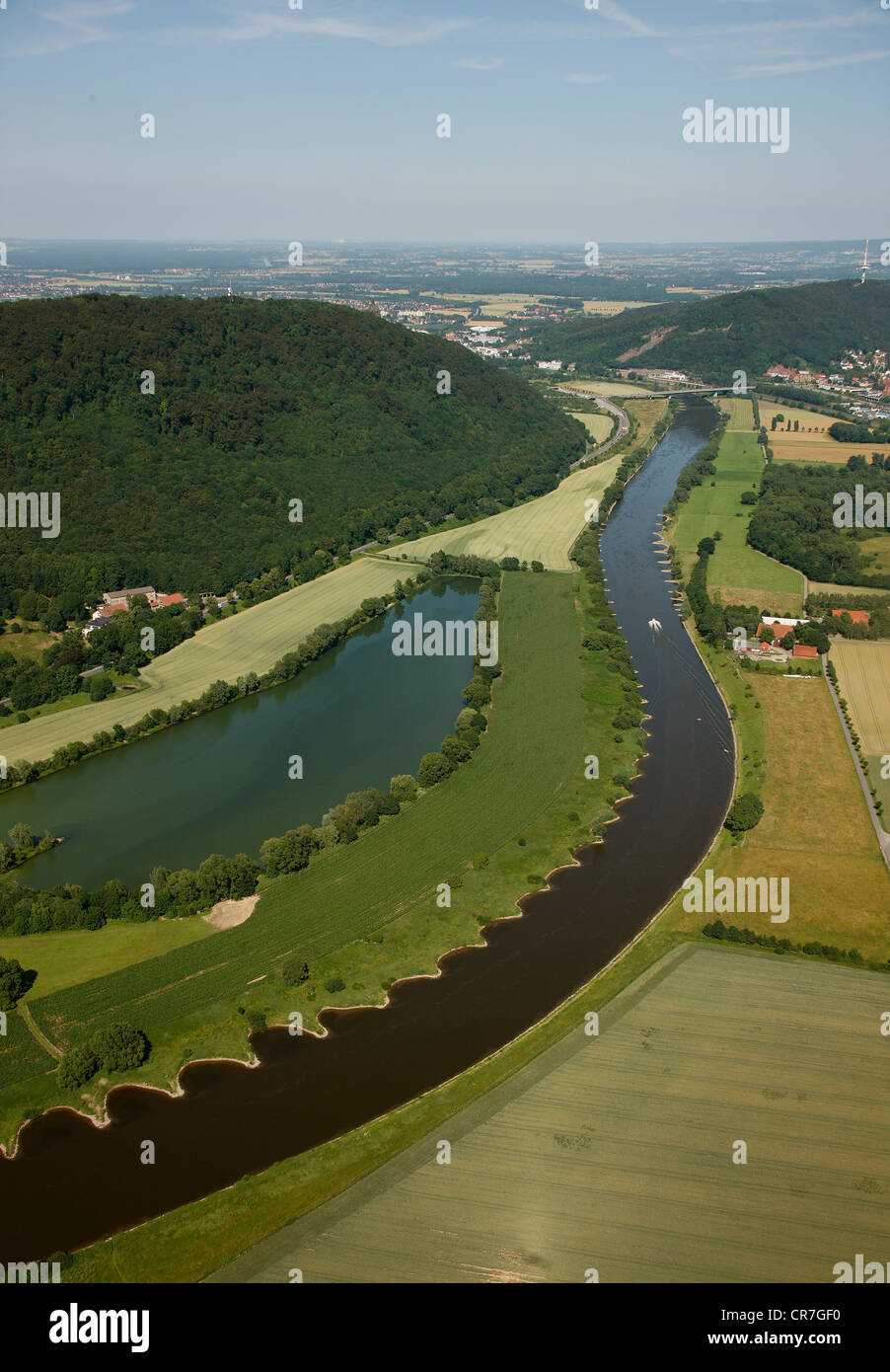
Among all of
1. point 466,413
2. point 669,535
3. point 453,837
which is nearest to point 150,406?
point 466,413

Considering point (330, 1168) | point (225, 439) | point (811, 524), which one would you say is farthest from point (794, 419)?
point (330, 1168)

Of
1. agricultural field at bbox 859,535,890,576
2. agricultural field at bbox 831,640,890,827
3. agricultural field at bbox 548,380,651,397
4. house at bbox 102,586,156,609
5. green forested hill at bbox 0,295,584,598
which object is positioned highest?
agricultural field at bbox 548,380,651,397

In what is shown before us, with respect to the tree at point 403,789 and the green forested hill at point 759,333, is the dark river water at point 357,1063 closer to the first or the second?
the tree at point 403,789

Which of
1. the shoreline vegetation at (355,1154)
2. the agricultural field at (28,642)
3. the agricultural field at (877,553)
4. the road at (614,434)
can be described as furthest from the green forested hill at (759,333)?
the shoreline vegetation at (355,1154)

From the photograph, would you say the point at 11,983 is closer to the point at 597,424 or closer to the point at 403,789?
the point at 403,789

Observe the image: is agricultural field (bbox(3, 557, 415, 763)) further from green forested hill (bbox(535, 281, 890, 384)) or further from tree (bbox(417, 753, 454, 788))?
green forested hill (bbox(535, 281, 890, 384))

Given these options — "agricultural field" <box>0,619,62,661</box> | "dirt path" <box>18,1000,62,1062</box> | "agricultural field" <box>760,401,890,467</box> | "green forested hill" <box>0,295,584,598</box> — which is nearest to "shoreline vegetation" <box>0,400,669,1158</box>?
"dirt path" <box>18,1000,62,1062</box>
